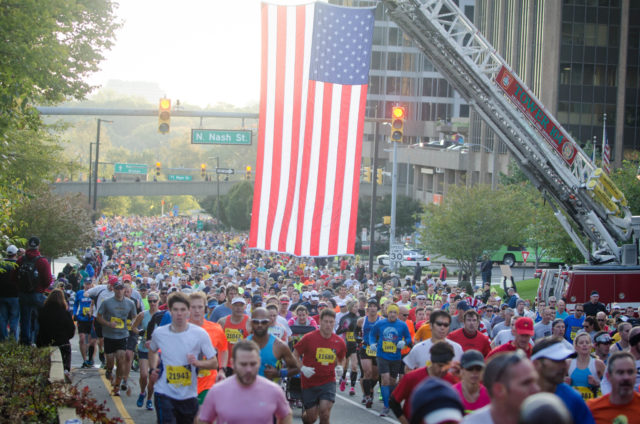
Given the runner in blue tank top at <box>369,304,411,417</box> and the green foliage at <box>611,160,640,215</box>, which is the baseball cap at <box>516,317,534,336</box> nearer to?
the runner in blue tank top at <box>369,304,411,417</box>

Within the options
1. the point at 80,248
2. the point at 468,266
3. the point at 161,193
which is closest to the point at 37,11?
the point at 80,248

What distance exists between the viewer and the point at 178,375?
25.7 ft

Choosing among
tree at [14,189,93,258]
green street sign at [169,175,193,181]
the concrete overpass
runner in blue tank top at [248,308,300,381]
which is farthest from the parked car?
green street sign at [169,175,193,181]

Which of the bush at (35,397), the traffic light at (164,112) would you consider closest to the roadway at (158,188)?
the traffic light at (164,112)

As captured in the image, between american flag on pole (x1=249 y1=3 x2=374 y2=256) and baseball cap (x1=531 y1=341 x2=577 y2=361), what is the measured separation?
723 cm

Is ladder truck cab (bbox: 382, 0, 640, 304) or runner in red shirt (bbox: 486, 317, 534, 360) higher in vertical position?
ladder truck cab (bbox: 382, 0, 640, 304)

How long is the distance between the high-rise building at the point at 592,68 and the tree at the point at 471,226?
2172 centimetres

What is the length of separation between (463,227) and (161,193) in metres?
56.1

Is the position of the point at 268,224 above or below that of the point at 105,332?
above

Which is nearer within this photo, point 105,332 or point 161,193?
point 105,332

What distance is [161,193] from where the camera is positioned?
90.7m

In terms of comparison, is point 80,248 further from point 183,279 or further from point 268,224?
point 268,224

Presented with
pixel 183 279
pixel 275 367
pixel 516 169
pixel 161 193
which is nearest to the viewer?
pixel 275 367

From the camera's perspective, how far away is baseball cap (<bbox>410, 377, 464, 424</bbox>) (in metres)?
3.69
